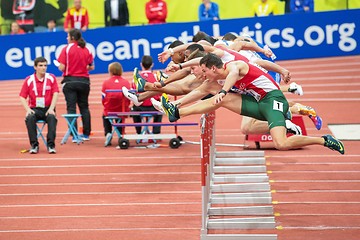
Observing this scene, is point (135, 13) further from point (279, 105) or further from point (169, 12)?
point (279, 105)

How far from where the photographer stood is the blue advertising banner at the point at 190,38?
22.7 meters

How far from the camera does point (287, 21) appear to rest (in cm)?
2269

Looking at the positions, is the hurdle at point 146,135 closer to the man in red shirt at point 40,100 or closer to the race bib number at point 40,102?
the man in red shirt at point 40,100

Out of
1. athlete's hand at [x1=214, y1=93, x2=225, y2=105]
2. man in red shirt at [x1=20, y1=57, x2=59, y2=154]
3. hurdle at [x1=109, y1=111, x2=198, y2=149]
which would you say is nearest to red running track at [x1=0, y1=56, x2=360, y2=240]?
hurdle at [x1=109, y1=111, x2=198, y2=149]

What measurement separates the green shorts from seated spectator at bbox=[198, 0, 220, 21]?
1142cm

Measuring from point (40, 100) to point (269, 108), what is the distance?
505cm

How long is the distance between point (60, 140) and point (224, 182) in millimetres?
4683

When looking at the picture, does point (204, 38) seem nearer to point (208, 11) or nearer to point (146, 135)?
point (146, 135)

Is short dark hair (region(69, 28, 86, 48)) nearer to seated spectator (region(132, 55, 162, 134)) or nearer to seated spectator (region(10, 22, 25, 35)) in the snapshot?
seated spectator (region(132, 55, 162, 134))

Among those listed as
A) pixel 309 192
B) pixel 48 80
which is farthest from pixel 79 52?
pixel 309 192

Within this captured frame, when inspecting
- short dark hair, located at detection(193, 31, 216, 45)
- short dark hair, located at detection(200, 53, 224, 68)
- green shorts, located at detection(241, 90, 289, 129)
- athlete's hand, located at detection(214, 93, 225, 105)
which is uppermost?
short dark hair, located at detection(193, 31, 216, 45)

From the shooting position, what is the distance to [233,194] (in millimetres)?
12688

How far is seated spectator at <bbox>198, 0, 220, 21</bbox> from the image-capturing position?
2319 cm

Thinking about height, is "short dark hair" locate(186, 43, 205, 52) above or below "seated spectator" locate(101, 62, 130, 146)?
above
